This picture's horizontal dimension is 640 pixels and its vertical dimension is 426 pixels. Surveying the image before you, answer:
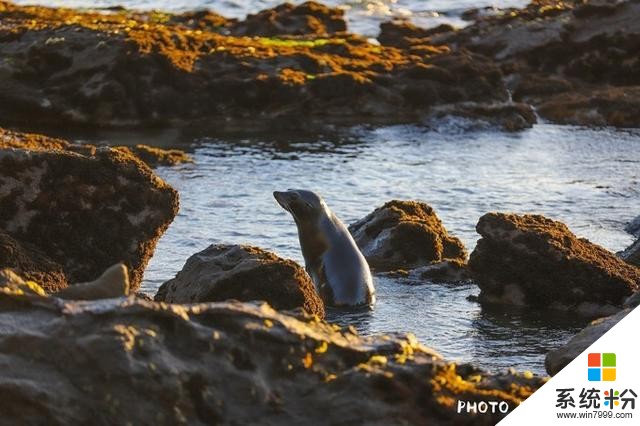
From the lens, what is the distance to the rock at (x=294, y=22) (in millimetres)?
38000

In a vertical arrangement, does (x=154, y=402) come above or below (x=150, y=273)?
above

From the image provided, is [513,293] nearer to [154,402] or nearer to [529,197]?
[529,197]

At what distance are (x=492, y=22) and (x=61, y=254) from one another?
85.9 feet

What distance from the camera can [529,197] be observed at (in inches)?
810

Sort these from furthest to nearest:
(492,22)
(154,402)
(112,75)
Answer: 1. (492,22)
2. (112,75)
3. (154,402)

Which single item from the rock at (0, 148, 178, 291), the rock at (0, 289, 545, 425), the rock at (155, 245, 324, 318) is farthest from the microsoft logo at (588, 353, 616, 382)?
the rock at (0, 148, 178, 291)

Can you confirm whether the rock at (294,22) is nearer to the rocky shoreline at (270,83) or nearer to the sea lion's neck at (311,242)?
the rocky shoreline at (270,83)

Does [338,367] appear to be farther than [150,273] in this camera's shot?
No

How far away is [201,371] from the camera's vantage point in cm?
664

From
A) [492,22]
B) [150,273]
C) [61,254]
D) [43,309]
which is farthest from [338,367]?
[492,22]

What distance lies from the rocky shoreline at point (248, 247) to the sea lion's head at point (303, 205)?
1.11 metres

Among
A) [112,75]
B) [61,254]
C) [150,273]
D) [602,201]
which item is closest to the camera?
[61,254]

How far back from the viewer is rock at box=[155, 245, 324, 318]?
11.9m

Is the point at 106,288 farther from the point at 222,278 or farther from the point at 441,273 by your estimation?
the point at 441,273
